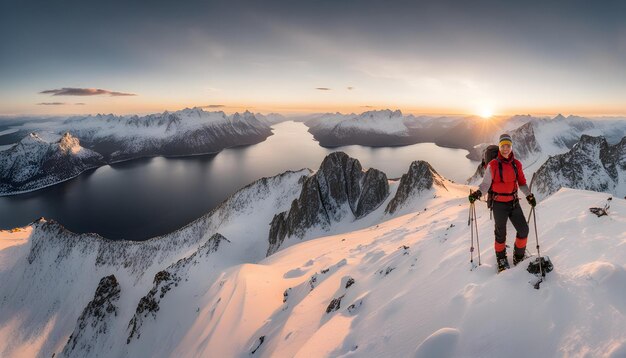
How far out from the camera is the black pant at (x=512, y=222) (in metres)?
8.58

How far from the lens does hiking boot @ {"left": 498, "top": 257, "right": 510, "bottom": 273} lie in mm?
8766

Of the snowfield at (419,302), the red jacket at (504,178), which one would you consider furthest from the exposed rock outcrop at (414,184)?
the red jacket at (504,178)

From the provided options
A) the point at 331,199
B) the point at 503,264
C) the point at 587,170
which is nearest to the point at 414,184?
the point at 331,199

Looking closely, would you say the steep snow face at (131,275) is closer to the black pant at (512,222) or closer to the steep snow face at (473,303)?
the steep snow face at (473,303)

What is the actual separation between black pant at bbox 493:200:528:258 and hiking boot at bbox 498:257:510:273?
128mm

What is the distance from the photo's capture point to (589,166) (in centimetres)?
8250

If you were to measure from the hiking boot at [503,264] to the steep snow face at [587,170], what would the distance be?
78766 mm

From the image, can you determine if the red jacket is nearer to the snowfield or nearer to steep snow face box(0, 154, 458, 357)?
the snowfield

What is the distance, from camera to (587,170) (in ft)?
266

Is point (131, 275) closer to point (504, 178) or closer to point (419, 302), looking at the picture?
point (419, 302)

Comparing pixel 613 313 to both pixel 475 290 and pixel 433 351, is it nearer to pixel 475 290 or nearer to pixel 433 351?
pixel 475 290

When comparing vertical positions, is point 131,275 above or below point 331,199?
below

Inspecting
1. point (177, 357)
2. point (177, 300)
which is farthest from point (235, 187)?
point (177, 357)

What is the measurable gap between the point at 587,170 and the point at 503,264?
105 m
